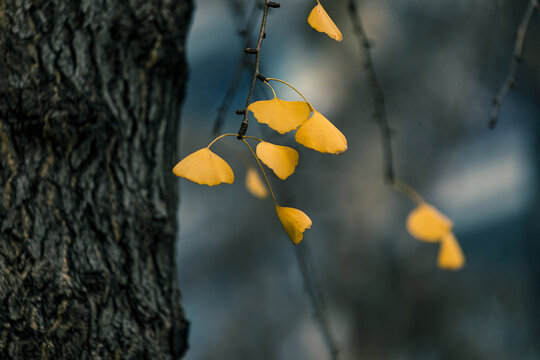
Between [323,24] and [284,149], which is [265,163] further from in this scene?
[323,24]

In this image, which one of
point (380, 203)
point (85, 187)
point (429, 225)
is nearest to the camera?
point (85, 187)

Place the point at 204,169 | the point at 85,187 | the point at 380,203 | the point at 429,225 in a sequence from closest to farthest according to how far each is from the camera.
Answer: the point at 204,169 < the point at 85,187 < the point at 429,225 < the point at 380,203

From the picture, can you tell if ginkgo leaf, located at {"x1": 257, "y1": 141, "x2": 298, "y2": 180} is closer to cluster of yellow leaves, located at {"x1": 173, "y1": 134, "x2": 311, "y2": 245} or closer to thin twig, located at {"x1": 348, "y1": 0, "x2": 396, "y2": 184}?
cluster of yellow leaves, located at {"x1": 173, "y1": 134, "x2": 311, "y2": 245}

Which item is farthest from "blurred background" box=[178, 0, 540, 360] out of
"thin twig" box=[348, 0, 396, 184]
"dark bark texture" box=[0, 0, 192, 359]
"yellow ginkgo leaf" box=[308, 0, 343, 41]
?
"yellow ginkgo leaf" box=[308, 0, 343, 41]

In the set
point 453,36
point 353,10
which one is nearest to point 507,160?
point 453,36

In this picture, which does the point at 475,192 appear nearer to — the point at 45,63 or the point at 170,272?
the point at 170,272

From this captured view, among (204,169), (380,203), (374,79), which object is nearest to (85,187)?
(204,169)
